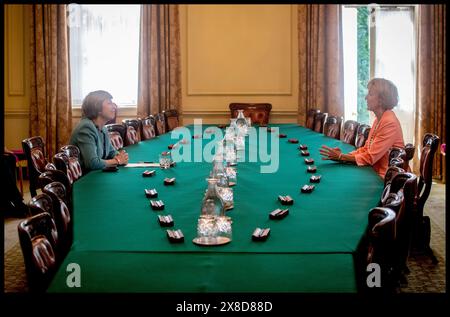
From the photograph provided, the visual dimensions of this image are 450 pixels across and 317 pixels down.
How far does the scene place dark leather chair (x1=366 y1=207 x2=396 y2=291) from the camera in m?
1.94

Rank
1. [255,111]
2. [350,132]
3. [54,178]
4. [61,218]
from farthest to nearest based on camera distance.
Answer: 1. [255,111]
2. [350,132]
3. [54,178]
4. [61,218]

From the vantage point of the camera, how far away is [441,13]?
768 cm

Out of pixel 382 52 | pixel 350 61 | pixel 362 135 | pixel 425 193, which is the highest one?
pixel 382 52

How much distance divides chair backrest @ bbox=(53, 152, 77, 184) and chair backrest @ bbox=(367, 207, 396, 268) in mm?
1983

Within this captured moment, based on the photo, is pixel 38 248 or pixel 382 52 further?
pixel 382 52

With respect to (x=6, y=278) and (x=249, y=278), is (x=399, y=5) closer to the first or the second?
(x=6, y=278)

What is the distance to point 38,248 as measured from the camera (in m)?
1.94

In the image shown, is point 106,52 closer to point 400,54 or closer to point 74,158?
point 400,54

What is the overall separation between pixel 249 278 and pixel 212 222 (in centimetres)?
36

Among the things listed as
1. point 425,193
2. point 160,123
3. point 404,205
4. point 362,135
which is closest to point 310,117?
point 160,123

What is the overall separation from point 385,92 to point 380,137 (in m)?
0.34

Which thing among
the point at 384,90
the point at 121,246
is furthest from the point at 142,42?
the point at 121,246

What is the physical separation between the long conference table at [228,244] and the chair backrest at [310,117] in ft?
12.1

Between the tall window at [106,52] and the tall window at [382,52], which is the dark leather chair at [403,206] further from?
the tall window at [106,52]
